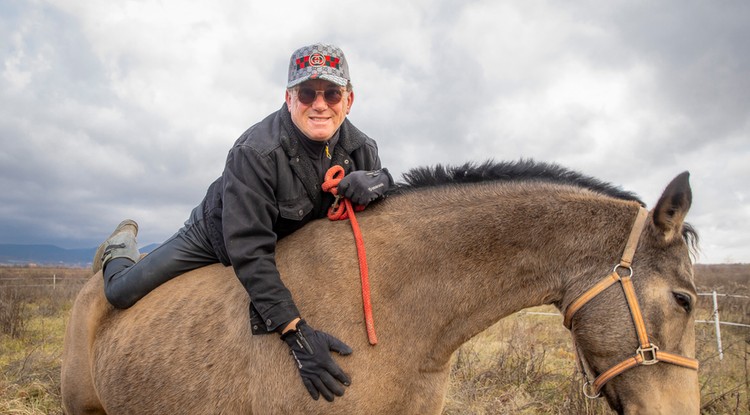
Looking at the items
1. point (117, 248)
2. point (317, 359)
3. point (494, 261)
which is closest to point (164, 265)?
point (117, 248)

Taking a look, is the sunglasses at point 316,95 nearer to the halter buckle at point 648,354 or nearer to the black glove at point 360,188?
the black glove at point 360,188

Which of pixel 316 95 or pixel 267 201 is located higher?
pixel 316 95

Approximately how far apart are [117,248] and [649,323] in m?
4.32

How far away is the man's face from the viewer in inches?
120

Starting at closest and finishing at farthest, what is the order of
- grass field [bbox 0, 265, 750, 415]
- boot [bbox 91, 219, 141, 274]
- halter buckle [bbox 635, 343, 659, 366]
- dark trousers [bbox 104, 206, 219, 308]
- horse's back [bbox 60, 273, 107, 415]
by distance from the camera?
1. halter buckle [bbox 635, 343, 659, 366]
2. dark trousers [bbox 104, 206, 219, 308]
3. horse's back [bbox 60, 273, 107, 415]
4. boot [bbox 91, 219, 141, 274]
5. grass field [bbox 0, 265, 750, 415]

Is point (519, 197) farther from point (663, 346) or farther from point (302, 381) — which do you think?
point (302, 381)

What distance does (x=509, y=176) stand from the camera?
3031 millimetres

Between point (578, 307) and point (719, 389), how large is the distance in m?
6.32

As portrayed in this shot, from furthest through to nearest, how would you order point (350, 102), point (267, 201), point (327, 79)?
1. point (350, 102)
2. point (327, 79)
3. point (267, 201)

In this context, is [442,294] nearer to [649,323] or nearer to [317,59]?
[649,323]

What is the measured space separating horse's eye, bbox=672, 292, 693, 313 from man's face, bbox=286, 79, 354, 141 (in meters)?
2.27

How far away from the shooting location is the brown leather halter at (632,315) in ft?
7.82

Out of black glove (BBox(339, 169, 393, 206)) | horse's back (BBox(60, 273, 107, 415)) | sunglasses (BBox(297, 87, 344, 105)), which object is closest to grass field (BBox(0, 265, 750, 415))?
horse's back (BBox(60, 273, 107, 415))

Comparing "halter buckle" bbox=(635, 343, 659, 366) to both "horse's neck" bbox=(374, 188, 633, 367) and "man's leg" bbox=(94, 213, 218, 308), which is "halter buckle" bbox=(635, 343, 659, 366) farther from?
"man's leg" bbox=(94, 213, 218, 308)
